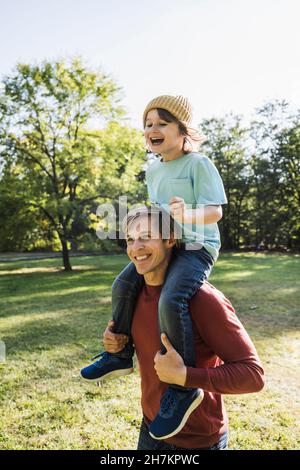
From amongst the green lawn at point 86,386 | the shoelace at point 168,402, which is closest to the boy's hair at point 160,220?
the shoelace at point 168,402

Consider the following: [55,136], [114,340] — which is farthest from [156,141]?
[55,136]

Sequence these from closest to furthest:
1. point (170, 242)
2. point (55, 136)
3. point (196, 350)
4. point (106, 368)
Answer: point (196, 350), point (170, 242), point (106, 368), point (55, 136)

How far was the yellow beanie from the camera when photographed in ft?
6.05

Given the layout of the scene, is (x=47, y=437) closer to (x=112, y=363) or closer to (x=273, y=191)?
(x=112, y=363)

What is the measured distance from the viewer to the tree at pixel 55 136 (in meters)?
16.7

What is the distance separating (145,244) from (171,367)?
1.71 ft

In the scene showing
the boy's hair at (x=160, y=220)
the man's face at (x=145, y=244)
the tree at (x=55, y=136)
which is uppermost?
the tree at (x=55, y=136)

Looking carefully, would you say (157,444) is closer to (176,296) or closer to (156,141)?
(176,296)

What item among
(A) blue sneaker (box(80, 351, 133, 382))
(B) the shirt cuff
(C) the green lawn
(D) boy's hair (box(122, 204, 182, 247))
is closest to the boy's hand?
(D) boy's hair (box(122, 204, 182, 247))

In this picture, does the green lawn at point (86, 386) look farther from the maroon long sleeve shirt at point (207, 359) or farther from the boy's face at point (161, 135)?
the boy's face at point (161, 135)

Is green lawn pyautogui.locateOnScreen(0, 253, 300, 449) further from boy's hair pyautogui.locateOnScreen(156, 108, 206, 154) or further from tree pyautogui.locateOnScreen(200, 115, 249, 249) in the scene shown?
tree pyautogui.locateOnScreen(200, 115, 249, 249)

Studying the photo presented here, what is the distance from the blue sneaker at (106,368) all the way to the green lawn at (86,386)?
193cm

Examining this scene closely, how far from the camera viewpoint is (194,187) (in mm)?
1815
